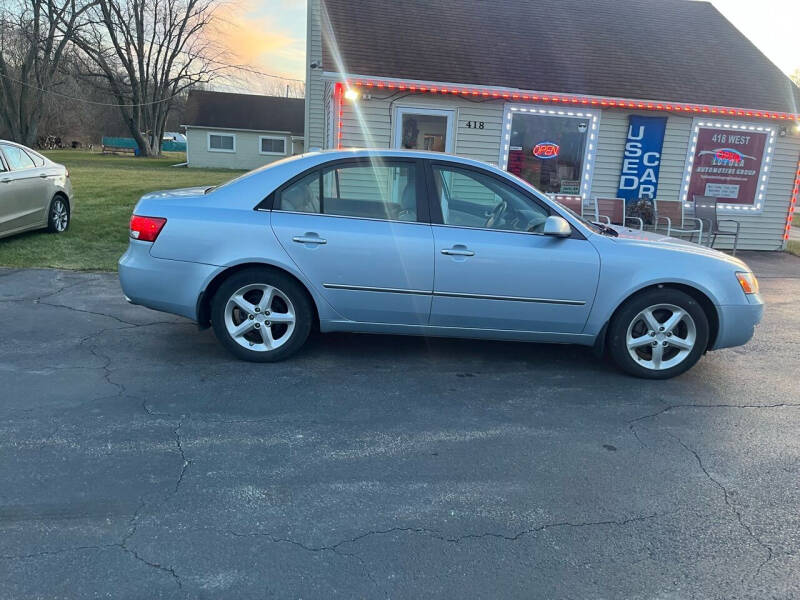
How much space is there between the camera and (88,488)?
286cm

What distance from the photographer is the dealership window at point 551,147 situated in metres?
10.8

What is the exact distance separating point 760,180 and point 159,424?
1200cm

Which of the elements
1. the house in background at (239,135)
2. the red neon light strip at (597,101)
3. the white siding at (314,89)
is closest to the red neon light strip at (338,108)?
the red neon light strip at (597,101)

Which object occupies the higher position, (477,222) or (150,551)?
(477,222)

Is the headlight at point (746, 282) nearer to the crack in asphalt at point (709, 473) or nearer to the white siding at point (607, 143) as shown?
the crack in asphalt at point (709, 473)

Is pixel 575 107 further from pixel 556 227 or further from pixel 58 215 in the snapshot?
pixel 58 215

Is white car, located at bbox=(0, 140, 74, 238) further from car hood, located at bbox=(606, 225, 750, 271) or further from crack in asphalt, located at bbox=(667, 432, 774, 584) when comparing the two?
crack in asphalt, located at bbox=(667, 432, 774, 584)

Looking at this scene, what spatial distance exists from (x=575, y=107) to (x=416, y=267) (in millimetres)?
7760

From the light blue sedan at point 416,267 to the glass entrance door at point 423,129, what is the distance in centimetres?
614

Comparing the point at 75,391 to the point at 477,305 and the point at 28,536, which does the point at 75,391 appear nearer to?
the point at 28,536

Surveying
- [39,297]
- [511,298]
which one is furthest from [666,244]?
[39,297]

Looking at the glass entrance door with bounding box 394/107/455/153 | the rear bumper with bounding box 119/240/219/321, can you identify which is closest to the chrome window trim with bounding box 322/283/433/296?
the rear bumper with bounding box 119/240/219/321

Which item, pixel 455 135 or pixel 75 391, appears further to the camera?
pixel 455 135

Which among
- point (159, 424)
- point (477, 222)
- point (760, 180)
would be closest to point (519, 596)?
point (159, 424)
